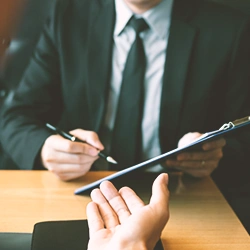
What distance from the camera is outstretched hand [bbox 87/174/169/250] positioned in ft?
1.89

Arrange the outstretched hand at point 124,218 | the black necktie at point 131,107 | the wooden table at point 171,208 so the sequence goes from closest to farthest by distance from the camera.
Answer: the outstretched hand at point 124,218
the wooden table at point 171,208
the black necktie at point 131,107

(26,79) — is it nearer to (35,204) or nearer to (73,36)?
(73,36)

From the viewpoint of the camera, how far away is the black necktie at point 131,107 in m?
1.11

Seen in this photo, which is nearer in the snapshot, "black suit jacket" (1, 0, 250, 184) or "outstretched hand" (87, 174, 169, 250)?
"outstretched hand" (87, 174, 169, 250)

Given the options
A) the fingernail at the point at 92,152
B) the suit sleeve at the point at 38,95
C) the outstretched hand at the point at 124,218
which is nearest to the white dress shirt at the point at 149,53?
the suit sleeve at the point at 38,95

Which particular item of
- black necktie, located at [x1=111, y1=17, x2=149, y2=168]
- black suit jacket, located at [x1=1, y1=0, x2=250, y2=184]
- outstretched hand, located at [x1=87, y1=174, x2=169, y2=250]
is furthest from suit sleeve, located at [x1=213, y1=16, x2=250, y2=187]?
outstretched hand, located at [x1=87, y1=174, x2=169, y2=250]

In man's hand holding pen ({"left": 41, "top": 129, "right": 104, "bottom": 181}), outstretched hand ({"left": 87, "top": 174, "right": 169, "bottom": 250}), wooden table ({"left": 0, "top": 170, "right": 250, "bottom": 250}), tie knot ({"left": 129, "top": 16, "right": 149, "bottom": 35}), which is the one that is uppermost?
tie knot ({"left": 129, "top": 16, "right": 149, "bottom": 35})

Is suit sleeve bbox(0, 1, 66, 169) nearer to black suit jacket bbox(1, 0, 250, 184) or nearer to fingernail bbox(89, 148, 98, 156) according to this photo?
black suit jacket bbox(1, 0, 250, 184)

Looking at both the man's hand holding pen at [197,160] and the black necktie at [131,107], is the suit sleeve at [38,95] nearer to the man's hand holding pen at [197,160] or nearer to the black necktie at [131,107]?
the black necktie at [131,107]

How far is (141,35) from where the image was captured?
1141mm

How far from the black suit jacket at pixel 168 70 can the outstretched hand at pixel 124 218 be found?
455 mm

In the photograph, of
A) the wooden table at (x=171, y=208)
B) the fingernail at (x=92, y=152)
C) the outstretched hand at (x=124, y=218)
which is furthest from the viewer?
the fingernail at (x=92, y=152)

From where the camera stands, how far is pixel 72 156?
899mm

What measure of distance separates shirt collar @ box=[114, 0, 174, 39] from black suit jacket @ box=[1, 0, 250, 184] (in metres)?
0.02
